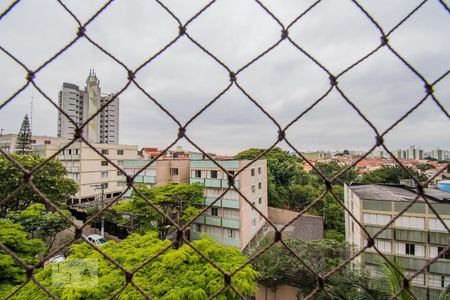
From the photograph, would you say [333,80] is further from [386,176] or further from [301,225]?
[386,176]

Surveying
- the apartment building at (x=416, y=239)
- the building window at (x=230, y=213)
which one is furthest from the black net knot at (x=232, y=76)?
the building window at (x=230, y=213)

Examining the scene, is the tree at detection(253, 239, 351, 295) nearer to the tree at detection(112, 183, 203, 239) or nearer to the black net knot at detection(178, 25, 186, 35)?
the tree at detection(112, 183, 203, 239)

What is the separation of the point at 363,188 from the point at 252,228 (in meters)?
3.75

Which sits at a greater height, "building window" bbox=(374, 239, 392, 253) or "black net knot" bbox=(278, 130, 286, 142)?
"black net knot" bbox=(278, 130, 286, 142)

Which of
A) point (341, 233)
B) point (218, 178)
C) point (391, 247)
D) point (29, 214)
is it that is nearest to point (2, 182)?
point (29, 214)

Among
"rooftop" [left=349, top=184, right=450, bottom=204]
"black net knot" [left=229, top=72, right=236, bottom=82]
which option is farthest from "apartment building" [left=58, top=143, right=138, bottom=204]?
"black net knot" [left=229, top=72, right=236, bottom=82]

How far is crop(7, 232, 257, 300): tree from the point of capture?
8.13 ft

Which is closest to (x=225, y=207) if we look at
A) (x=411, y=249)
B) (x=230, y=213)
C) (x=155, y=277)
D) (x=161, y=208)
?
(x=230, y=213)

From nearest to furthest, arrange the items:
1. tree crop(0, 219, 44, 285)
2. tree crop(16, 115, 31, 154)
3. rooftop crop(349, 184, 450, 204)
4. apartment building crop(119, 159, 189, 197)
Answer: tree crop(0, 219, 44, 285)
rooftop crop(349, 184, 450, 204)
apartment building crop(119, 159, 189, 197)
tree crop(16, 115, 31, 154)

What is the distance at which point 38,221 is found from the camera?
570 centimetres

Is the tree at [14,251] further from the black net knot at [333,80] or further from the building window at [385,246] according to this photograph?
the building window at [385,246]

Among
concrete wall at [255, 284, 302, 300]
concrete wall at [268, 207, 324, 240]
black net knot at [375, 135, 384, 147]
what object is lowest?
concrete wall at [255, 284, 302, 300]

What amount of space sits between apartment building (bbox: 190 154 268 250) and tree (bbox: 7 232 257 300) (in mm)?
4068

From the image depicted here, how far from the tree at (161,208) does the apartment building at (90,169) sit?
4.45 meters
